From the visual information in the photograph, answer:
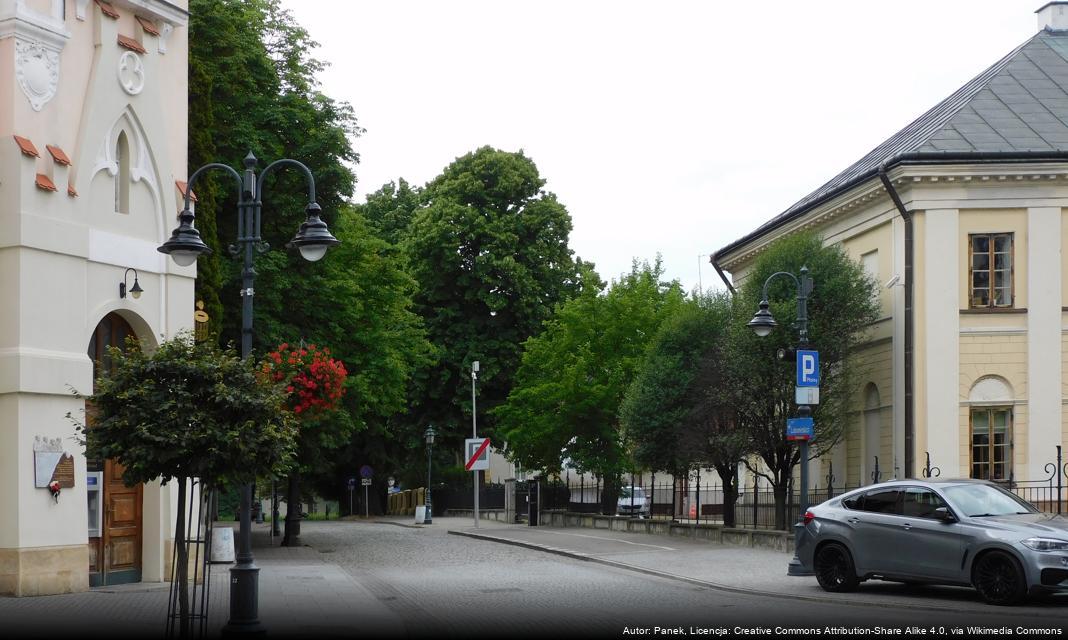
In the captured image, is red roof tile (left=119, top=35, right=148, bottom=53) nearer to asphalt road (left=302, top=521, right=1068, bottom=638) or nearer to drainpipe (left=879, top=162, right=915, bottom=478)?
asphalt road (left=302, top=521, right=1068, bottom=638)

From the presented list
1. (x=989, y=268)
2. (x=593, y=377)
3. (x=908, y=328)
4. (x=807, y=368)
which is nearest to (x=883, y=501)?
(x=807, y=368)

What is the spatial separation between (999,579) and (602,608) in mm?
5092

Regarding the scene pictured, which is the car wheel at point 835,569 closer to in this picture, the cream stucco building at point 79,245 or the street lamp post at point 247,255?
the street lamp post at point 247,255

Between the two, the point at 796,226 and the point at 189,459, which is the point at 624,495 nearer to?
the point at 796,226

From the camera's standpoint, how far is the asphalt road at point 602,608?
14555 mm

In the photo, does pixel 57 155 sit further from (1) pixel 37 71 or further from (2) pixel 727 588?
(2) pixel 727 588

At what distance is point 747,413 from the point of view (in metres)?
32.2

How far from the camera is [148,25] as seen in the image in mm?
22953

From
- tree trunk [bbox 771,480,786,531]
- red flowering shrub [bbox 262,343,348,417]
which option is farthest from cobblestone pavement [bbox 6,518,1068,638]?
tree trunk [bbox 771,480,786,531]

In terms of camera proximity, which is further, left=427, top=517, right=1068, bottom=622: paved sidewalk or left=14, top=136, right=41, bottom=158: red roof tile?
left=14, top=136, right=41, bottom=158: red roof tile

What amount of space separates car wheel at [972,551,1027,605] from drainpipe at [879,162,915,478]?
15.3 m

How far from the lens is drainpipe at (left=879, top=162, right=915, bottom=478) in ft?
105

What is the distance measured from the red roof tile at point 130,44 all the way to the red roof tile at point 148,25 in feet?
1.17

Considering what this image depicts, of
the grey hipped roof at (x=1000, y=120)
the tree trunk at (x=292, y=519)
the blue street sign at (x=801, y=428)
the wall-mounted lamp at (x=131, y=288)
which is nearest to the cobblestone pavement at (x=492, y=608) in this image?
the blue street sign at (x=801, y=428)
